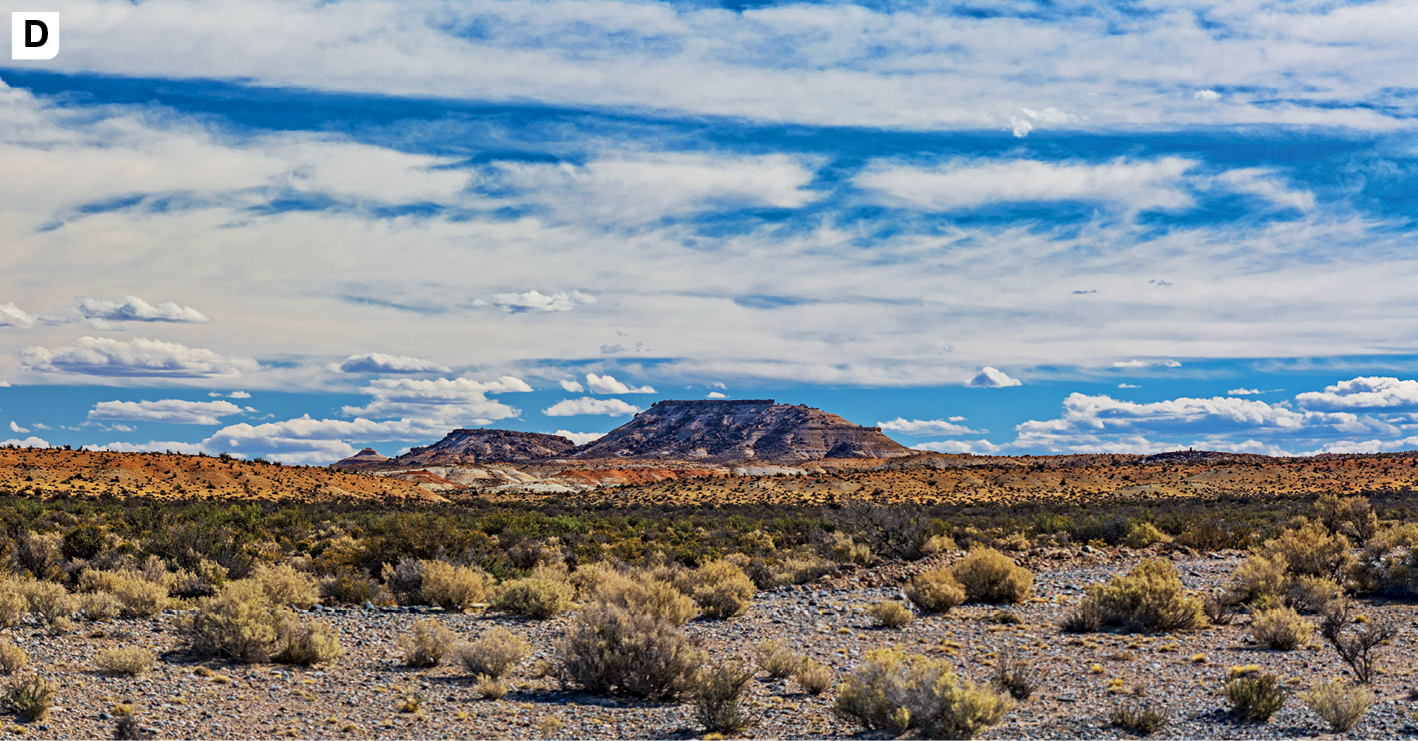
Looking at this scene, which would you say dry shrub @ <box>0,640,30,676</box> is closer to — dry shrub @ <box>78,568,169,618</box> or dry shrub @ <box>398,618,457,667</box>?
dry shrub @ <box>78,568,169,618</box>

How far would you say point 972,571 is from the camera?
1934 centimetres

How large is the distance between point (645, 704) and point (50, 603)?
958 cm

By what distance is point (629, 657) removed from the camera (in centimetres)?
1192

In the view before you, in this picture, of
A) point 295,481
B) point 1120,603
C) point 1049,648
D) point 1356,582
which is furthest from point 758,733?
point 295,481

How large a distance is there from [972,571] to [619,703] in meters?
9.67

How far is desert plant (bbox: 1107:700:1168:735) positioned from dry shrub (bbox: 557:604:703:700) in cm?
473

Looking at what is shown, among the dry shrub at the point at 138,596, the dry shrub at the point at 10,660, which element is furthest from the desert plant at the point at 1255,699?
the dry shrub at the point at 138,596

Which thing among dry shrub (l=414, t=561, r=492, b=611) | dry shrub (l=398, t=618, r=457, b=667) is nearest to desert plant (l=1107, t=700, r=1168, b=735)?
dry shrub (l=398, t=618, r=457, b=667)

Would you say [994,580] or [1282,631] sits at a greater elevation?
[1282,631]

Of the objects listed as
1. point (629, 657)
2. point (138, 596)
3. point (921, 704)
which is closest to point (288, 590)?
point (138, 596)

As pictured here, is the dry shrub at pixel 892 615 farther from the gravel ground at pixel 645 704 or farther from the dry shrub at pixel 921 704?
the dry shrub at pixel 921 704

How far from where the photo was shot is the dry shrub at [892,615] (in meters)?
16.6

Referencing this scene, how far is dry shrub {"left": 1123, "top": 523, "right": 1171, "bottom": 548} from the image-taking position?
29547mm

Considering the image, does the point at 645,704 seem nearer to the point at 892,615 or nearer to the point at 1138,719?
the point at 1138,719
